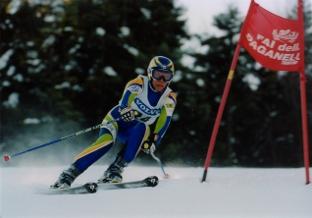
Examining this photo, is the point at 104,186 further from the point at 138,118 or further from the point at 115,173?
the point at 138,118

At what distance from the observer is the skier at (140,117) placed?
6.80m

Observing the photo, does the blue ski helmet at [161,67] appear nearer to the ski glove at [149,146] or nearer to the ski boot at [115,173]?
the ski glove at [149,146]

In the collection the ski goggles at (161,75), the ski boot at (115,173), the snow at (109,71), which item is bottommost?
the snow at (109,71)

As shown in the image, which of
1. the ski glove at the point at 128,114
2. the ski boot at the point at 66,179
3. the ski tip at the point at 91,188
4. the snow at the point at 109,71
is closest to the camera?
the ski tip at the point at 91,188

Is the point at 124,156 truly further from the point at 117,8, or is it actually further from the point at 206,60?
the point at 206,60

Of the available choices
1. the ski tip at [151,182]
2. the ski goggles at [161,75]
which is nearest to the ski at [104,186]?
the ski tip at [151,182]

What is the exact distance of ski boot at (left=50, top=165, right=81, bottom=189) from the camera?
21.0 feet

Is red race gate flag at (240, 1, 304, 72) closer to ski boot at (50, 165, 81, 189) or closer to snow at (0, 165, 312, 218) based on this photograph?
snow at (0, 165, 312, 218)

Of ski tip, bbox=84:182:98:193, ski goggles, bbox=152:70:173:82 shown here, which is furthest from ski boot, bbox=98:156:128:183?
ski goggles, bbox=152:70:173:82

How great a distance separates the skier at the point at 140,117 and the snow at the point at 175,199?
0.49 meters

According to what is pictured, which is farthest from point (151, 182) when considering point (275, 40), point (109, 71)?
point (109, 71)

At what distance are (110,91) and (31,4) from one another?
525 cm

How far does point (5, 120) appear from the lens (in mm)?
22297

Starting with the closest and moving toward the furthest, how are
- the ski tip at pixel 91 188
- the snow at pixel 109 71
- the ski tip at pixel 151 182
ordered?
1. the ski tip at pixel 91 188
2. the ski tip at pixel 151 182
3. the snow at pixel 109 71
